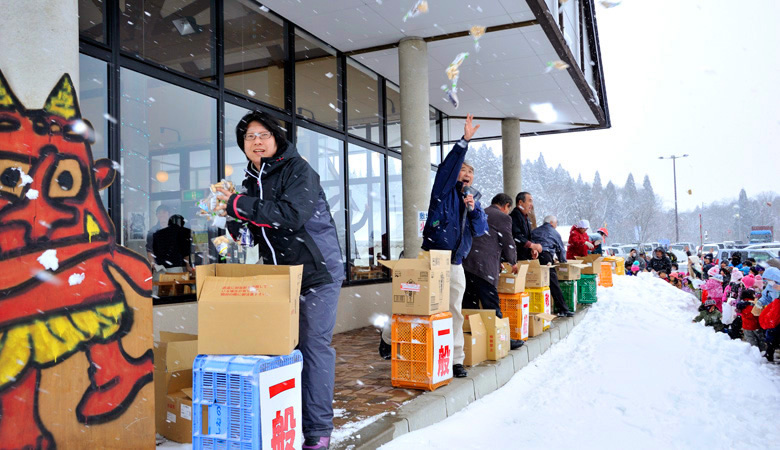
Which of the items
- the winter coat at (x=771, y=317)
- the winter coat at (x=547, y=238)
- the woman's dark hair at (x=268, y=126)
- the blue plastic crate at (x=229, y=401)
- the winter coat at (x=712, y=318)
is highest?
the woman's dark hair at (x=268, y=126)

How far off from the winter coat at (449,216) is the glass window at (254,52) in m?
3.17

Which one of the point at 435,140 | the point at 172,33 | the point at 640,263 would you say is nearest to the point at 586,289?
the point at 435,140

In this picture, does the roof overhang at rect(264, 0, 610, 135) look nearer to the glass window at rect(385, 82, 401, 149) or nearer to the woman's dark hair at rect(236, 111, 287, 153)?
the glass window at rect(385, 82, 401, 149)

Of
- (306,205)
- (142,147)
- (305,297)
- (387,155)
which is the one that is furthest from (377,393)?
(387,155)

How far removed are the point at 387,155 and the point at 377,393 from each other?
6.91 metres

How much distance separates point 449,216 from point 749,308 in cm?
573

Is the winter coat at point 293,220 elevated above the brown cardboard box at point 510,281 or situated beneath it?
elevated above

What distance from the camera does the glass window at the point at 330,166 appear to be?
334 inches

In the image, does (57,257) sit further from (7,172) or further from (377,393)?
(377,393)

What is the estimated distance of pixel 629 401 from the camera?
5.00m

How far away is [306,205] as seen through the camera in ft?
9.81

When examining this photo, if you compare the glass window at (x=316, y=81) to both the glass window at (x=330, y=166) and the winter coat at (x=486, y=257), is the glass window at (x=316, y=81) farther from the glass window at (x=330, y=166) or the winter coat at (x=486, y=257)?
the winter coat at (x=486, y=257)

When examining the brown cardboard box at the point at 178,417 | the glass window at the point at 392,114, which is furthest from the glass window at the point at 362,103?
the brown cardboard box at the point at 178,417

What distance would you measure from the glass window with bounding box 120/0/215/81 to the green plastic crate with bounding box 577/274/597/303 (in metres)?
8.32
